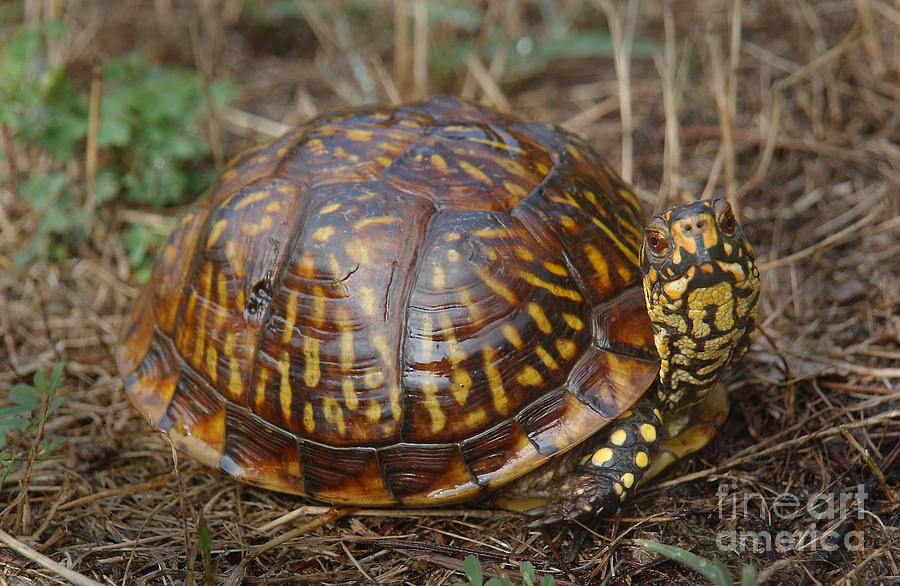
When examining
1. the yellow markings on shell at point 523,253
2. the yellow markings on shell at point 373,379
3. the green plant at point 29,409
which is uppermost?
the yellow markings on shell at point 523,253

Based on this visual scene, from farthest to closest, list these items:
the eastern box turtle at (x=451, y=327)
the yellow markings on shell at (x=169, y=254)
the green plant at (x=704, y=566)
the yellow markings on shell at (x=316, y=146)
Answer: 1. the yellow markings on shell at (x=169, y=254)
2. the yellow markings on shell at (x=316, y=146)
3. the eastern box turtle at (x=451, y=327)
4. the green plant at (x=704, y=566)

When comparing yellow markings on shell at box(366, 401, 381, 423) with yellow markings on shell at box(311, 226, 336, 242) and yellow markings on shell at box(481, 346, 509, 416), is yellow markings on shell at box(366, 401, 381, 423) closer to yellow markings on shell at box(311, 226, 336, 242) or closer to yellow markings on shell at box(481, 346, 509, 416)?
yellow markings on shell at box(481, 346, 509, 416)

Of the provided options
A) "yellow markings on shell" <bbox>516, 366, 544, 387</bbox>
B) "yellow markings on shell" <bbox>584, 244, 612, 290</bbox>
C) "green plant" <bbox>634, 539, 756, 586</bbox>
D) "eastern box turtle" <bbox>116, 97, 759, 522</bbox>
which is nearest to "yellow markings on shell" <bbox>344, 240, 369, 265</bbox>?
"eastern box turtle" <bbox>116, 97, 759, 522</bbox>

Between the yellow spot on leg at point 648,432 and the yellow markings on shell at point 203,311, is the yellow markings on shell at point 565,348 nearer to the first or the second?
the yellow spot on leg at point 648,432

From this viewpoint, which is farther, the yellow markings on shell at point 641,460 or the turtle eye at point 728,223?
the yellow markings on shell at point 641,460

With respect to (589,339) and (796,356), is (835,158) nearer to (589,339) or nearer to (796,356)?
(796,356)

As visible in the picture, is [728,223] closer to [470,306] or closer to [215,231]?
[470,306]
